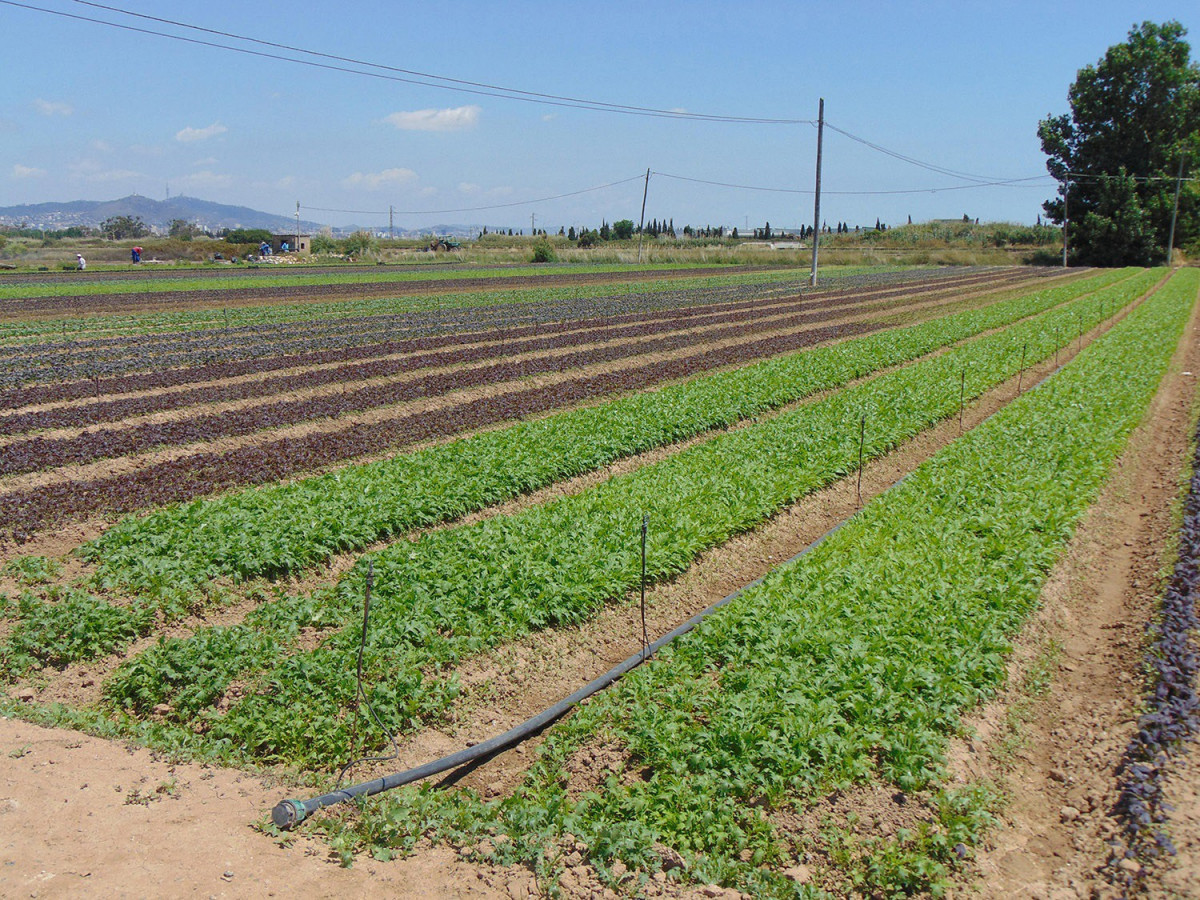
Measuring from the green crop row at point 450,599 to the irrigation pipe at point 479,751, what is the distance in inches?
25.6

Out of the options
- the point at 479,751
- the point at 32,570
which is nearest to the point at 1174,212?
the point at 479,751

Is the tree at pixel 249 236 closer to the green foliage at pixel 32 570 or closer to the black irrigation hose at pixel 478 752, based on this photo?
the green foliage at pixel 32 570

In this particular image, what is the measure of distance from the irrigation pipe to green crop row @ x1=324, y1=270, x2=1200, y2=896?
0.20 meters

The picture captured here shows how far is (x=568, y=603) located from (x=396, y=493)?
Result: 3.65 metres

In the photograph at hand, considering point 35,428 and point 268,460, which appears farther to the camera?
point 35,428

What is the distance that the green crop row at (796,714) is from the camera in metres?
5.31

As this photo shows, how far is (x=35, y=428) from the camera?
1484cm

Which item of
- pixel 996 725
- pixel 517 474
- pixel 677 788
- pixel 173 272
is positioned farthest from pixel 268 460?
pixel 173 272

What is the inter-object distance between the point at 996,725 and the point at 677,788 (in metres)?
2.84

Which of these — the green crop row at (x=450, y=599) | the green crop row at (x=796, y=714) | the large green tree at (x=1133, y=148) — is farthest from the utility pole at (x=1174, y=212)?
the green crop row at (x=796, y=714)

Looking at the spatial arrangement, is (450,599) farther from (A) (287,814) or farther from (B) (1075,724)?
(B) (1075,724)

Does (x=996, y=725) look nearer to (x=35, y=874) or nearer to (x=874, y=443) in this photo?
(x=35, y=874)

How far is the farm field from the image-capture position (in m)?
5.48

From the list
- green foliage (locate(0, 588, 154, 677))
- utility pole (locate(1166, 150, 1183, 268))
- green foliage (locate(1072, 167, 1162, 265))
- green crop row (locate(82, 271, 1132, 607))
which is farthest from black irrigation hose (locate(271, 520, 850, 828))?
utility pole (locate(1166, 150, 1183, 268))
